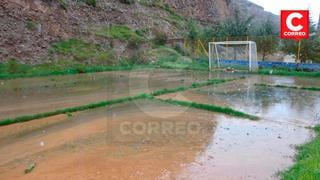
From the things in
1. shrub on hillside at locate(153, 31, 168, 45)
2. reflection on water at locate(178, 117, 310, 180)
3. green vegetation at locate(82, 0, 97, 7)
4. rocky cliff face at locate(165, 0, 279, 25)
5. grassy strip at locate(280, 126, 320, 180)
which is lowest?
reflection on water at locate(178, 117, 310, 180)

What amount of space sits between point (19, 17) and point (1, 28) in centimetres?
189

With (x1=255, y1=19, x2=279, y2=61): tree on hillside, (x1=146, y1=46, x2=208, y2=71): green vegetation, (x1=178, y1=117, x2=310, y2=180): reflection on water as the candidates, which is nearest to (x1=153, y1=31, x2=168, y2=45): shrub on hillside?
(x1=146, y1=46, x2=208, y2=71): green vegetation

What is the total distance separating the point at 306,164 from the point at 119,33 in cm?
2391

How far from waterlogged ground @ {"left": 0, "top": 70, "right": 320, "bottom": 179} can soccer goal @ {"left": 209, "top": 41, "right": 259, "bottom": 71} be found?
8.69m

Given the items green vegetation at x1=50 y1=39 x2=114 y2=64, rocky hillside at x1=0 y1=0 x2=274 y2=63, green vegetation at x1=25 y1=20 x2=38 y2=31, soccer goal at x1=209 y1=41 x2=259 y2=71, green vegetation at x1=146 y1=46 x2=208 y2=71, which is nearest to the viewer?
rocky hillside at x1=0 y1=0 x2=274 y2=63

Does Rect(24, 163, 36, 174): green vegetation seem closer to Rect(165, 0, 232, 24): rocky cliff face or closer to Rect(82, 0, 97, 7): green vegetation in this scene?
Rect(82, 0, 97, 7): green vegetation

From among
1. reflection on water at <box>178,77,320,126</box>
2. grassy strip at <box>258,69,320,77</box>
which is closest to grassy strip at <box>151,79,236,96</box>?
reflection on water at <box>178,77,320,126</box>

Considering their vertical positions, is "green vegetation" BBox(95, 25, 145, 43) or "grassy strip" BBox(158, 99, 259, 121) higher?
"green vegetation" BBox(95, 25, 145, 43)

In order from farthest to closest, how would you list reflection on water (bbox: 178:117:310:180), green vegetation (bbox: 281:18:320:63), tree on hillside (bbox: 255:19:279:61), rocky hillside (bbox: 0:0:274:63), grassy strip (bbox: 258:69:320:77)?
1. tree on hillside (bbox: 255:19:279:61)
2. rocky hillside (bbox: 0:0:274:63)
3. green vegetation (bbox: 281:18:320:63)
4. grassy strip (bbox: 258:69:320:77)
5. reflection on water (bbox: 178:117:310:180)

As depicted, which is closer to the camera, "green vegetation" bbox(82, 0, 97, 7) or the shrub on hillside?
"green vegetation" bbox(82, 0, 97, 7)

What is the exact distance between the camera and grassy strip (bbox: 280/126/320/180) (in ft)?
16.1

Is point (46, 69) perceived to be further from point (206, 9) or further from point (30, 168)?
point (206, 9)

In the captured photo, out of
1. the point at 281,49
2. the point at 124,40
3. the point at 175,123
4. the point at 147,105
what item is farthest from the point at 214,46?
the point at 175,123

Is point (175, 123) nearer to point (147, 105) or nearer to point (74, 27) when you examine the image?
point (147, 105)
